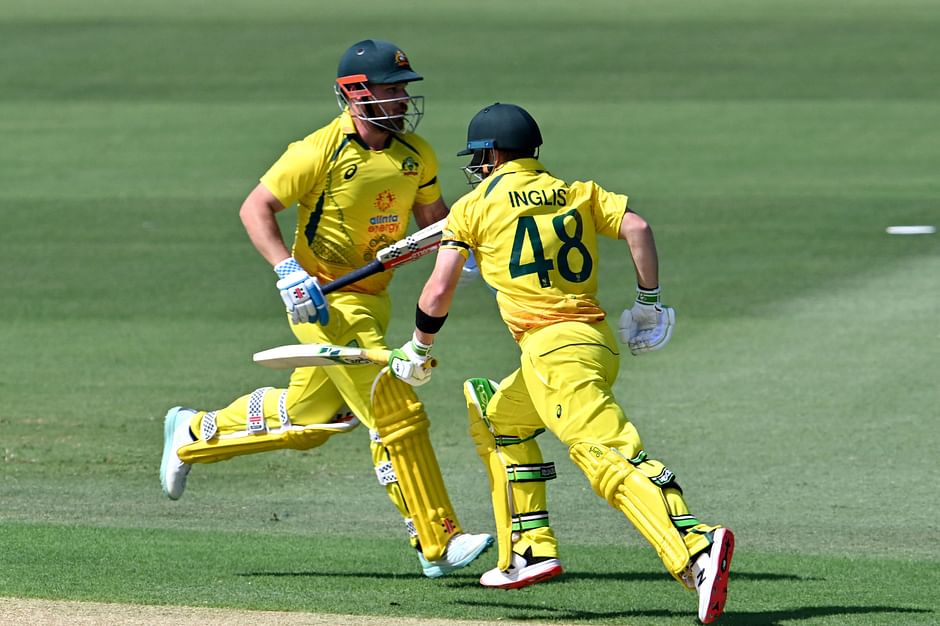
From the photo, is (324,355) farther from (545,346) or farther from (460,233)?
(545,346)

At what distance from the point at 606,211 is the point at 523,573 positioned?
1542 mm

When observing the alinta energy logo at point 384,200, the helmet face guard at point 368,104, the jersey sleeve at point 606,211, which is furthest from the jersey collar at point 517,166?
the alinta energy logo at point 384,200

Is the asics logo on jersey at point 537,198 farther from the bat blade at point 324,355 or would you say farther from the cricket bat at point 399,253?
the bat blade at point 324,355

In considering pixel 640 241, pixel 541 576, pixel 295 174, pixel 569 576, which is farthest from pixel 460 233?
pixel 569 576

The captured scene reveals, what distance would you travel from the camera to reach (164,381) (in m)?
11.8

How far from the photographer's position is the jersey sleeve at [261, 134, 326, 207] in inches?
299

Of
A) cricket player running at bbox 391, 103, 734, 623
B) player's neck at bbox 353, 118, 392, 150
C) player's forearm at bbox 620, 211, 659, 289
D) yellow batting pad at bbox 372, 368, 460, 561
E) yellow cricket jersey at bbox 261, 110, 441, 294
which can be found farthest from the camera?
player's neck at bbox 353, 118, 392, 150

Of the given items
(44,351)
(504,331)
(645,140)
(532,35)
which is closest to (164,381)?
(44,351)

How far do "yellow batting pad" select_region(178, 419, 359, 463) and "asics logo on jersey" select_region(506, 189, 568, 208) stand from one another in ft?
5.55

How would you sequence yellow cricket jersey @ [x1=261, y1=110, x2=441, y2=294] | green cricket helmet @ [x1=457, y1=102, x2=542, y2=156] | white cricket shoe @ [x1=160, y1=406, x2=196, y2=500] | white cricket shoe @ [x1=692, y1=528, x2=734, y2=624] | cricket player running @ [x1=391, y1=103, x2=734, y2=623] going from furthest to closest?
1. white cricket shoe @ [x1=160, y1=406, x2=196, y2=500]
2. yellow cricket jersey @ [x1=261, y1=110, x2=441, y2=294]
3. green cricket helmet @ [x1=457, y1=102, x2=542, y2=156]
4. cricket player running @ [x1=391, y1=103, x2=734, y2=623]
5. white cricket shoe @ [x1=692, y1=528, x2=734, y2=624]

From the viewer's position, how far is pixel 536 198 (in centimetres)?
672

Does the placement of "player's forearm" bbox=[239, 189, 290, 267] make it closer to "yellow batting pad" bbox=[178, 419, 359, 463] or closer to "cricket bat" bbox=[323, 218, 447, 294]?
"cricket bat" bbox=[323, 218, 447, 294]

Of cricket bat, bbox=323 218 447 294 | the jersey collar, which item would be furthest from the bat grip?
the jersey collar

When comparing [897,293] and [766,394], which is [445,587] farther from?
[897,293]
